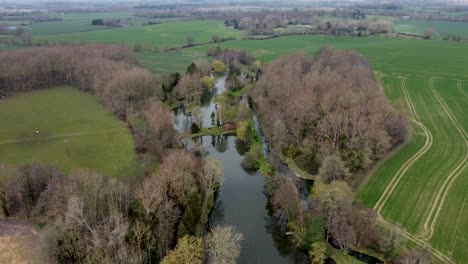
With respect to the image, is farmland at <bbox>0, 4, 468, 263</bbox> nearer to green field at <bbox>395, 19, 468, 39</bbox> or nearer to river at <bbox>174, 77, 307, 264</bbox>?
river at <bbox>174, 77, 307, 264</bbox>

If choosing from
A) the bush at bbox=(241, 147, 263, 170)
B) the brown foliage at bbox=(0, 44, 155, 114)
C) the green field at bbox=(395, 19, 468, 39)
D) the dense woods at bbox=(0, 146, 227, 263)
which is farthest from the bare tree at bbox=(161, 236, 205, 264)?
the green field at bbox=(395, 19, 468, 39)

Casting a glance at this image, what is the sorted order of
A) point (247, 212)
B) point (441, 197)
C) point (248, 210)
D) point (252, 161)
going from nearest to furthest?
point (441, 197) < point (247, 212) < point (248, 210) < point (252, 161)

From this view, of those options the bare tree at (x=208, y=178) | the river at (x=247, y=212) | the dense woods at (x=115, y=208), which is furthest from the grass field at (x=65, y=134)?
the river at (x=247, y=212)

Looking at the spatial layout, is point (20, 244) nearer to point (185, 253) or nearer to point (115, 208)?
point (115, 208)

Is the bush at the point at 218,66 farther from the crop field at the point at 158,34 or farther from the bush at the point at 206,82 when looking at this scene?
the crop field at the point at 158,34

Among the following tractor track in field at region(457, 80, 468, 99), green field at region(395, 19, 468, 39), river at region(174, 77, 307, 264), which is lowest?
river at region(174, 77, 307, 264)

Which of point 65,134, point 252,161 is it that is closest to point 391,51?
point 252,161
